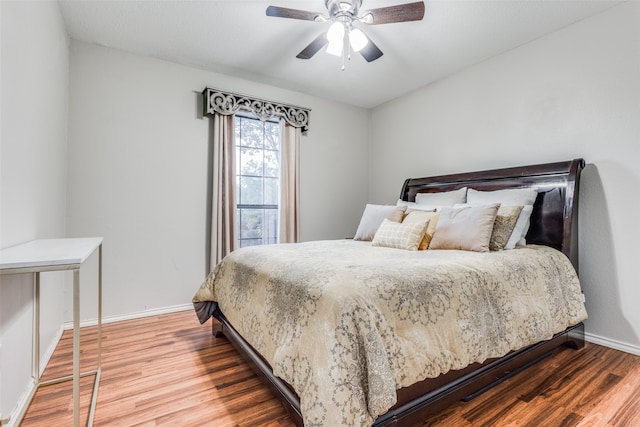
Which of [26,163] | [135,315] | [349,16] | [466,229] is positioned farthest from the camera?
[135,315]

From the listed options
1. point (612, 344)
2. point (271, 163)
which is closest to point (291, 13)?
point (271, 163)

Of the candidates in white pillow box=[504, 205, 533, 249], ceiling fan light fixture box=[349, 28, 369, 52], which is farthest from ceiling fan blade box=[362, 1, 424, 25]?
white pillow box=[504, 205, 533, 249]

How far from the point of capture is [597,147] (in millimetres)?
2422

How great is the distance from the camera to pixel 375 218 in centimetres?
301

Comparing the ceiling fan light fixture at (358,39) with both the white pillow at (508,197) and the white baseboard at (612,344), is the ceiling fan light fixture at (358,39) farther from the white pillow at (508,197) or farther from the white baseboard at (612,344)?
the white baseboard at (612,344)

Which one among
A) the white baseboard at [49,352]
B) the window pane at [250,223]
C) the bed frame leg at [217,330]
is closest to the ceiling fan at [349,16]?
the window pane at [250,223]

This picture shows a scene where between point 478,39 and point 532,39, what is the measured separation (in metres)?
0.49

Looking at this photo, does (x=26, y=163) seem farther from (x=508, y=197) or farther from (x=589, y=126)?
(x=589, y=126)

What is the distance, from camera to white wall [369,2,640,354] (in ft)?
7.48

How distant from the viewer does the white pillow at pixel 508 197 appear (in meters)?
2.51

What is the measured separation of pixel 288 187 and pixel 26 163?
243 cm

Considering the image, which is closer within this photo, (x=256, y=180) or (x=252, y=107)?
(x=252, y=107)

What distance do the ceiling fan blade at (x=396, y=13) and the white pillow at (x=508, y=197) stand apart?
5.08 feet

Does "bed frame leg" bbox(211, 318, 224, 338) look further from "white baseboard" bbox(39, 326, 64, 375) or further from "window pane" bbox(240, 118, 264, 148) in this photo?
"window pane" bbox(240, 118, 264, 148)
